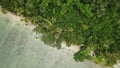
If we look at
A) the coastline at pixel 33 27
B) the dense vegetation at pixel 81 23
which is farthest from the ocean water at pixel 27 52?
the dense vegetation at pixel 81 23

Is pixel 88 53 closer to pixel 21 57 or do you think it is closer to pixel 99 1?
pixel 99 1

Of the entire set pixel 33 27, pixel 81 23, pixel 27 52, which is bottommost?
→ pixel 27 52

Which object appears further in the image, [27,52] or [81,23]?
[27,52]

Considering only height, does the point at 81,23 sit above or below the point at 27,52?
above

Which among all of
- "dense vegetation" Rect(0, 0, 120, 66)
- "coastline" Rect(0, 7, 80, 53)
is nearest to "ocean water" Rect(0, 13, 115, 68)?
"coastline" Rect(0, 7, 80, 53)

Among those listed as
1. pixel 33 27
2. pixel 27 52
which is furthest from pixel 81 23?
pixel 27 52

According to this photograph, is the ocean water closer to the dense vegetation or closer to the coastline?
the coastline

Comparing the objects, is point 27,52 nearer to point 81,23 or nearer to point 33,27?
point 33,27

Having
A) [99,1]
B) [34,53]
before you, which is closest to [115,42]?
[99,1]
